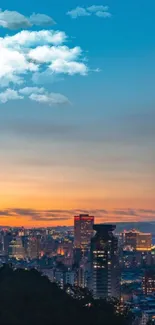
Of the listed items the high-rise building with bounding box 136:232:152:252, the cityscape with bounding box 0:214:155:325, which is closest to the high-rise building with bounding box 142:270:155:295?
the cityscape with bounding box 0:214:155:325

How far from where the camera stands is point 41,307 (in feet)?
32.4

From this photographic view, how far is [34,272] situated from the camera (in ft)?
38.6

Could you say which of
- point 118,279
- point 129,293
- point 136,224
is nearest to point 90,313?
point 129,293

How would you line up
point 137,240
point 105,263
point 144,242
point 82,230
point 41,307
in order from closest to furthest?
1. point 41,307
2. point 105,263
3. point 82,230
4. point 137,240
5. point 144,242

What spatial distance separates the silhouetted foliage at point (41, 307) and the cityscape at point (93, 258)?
15425mm

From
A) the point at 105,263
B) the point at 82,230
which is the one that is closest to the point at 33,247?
the point at 82,230

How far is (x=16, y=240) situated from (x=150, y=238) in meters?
19.0

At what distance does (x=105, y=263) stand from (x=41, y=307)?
116 ft

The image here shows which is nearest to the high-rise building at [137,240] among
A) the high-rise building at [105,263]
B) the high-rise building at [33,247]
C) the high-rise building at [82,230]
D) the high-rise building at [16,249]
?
the high-rise building at [82,230]

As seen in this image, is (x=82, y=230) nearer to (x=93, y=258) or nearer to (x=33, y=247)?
(x=33, y=247)

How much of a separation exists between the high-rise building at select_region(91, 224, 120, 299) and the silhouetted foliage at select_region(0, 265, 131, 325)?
3101 cm

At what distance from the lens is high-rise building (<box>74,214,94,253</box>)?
64.2 metres

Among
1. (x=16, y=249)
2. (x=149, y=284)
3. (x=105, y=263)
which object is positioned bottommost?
(x=149, y=284)

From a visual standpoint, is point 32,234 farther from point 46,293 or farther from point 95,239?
point 46,293
